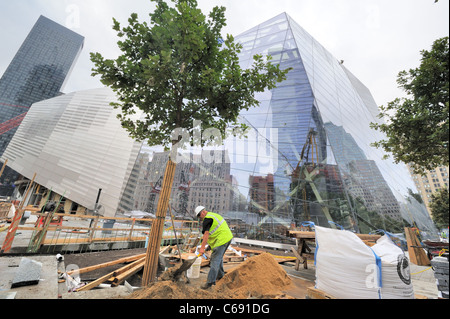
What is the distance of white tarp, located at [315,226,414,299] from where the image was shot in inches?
94.4

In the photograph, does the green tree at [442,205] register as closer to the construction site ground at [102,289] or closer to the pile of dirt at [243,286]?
the construction site ground at [102,289]

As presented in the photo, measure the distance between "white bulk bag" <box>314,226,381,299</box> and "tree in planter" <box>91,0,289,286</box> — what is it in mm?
3047

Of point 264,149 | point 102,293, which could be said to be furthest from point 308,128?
point 102,293

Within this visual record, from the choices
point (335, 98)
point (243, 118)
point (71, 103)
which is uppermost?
point (71, 103)

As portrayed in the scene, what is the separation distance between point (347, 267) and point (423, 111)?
27.1 feet

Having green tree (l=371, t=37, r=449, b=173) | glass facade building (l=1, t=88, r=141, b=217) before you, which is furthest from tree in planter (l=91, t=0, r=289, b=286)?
glass facade building (l=1, t=88, r=141, b=217)

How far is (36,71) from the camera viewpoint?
8981cm

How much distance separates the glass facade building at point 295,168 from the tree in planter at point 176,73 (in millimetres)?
9387

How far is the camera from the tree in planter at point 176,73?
11.5ft

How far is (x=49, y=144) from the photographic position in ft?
93.5

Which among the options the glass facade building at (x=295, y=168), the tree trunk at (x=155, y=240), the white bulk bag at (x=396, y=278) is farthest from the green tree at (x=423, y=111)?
the tree trunk at (x=155, y=240)

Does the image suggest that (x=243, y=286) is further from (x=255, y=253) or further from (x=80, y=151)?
(x=80, y=151)

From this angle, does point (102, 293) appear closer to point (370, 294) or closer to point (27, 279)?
point (27, 279)
